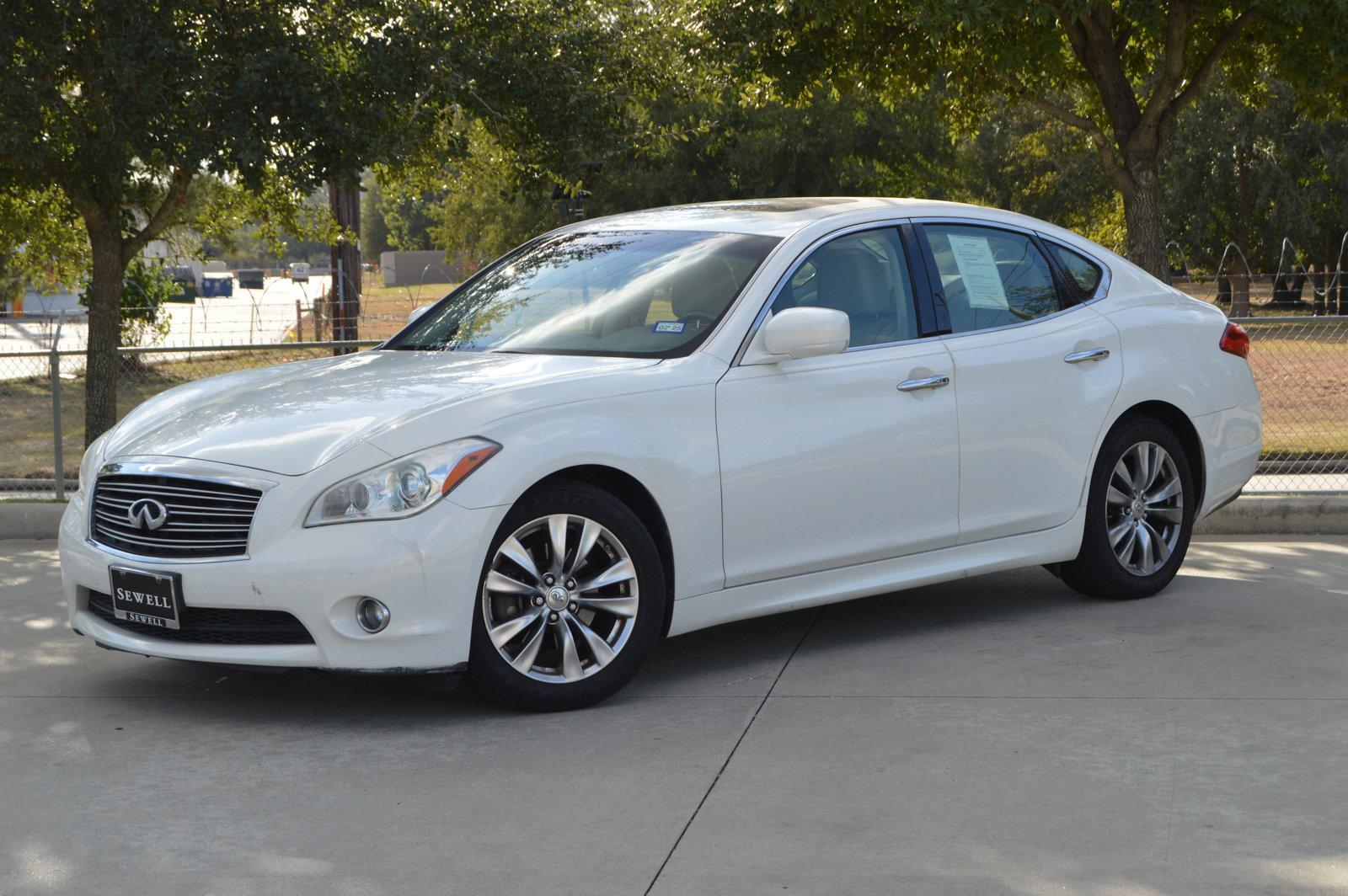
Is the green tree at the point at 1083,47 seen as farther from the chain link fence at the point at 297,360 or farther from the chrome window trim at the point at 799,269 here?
the chrome window trim at the point at 799,269

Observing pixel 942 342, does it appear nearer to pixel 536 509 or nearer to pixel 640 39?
pixel 536 509

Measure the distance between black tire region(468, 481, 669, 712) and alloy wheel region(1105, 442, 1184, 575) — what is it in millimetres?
2489

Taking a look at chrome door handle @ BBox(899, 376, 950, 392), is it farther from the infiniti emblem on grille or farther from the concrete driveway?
the infiniti emblem on grille

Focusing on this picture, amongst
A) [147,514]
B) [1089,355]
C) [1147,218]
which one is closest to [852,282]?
[1089,355]

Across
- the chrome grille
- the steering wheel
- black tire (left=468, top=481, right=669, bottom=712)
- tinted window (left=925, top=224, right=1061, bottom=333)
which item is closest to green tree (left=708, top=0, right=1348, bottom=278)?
tinted window (left=925, top=224, right=1061, bottom=333)

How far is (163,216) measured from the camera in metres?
13.3

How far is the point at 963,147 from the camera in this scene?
48281 mm

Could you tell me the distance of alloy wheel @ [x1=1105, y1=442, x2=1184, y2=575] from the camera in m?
7.19

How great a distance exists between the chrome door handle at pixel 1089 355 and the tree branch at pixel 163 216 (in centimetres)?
781

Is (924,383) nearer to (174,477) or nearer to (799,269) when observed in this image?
(799,269)

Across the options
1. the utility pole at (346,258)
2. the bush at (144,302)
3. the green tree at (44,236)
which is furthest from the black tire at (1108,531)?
the bush at (144,302)

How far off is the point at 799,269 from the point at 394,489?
6.39 ft

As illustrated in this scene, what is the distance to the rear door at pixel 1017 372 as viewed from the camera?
6.56 m

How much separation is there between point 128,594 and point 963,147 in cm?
4508
